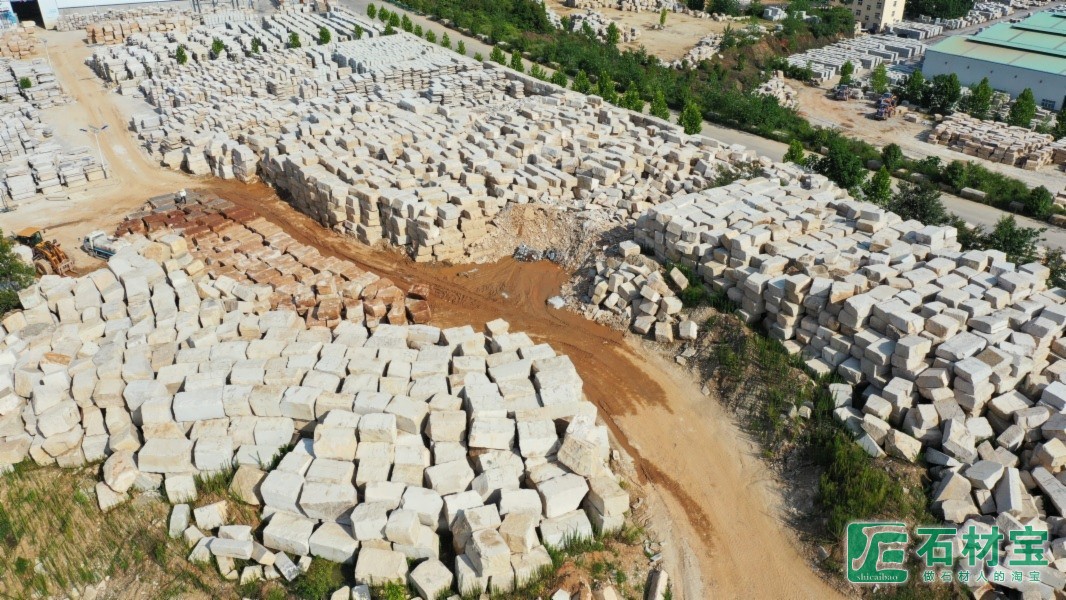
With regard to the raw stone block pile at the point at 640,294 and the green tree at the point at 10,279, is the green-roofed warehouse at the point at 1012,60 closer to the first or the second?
the raw stone block pile at the point at 640,294

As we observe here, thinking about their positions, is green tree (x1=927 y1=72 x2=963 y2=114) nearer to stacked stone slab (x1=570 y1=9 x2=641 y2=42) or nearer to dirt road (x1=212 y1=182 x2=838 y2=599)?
stacked stone slab (x1=570 y1=9 x2=641 y2=42)

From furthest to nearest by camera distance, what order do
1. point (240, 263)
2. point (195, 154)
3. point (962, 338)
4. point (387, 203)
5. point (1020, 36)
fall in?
point (1020, 36)
point (195, 154)
point (387, 203)
point (240, 263)
point (962, 338)

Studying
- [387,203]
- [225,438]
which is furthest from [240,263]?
[225,438]

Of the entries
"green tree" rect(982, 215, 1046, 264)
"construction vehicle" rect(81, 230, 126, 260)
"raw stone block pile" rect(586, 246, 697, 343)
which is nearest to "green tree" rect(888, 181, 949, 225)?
"green tree" rect(982, 215, 1046, 264)

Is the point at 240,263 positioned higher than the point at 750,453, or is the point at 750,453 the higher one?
the point at 240,263

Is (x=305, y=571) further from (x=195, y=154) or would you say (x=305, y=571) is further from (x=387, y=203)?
(x=195, y=154)

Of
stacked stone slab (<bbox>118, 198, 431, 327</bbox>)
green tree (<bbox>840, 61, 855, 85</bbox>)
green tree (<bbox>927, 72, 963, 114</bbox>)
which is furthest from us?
green tree (<bbox>840, 61, 855, 85</bbox>)

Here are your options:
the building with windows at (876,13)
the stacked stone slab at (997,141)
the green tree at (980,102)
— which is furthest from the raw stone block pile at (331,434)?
the building with windows at (876,13)
